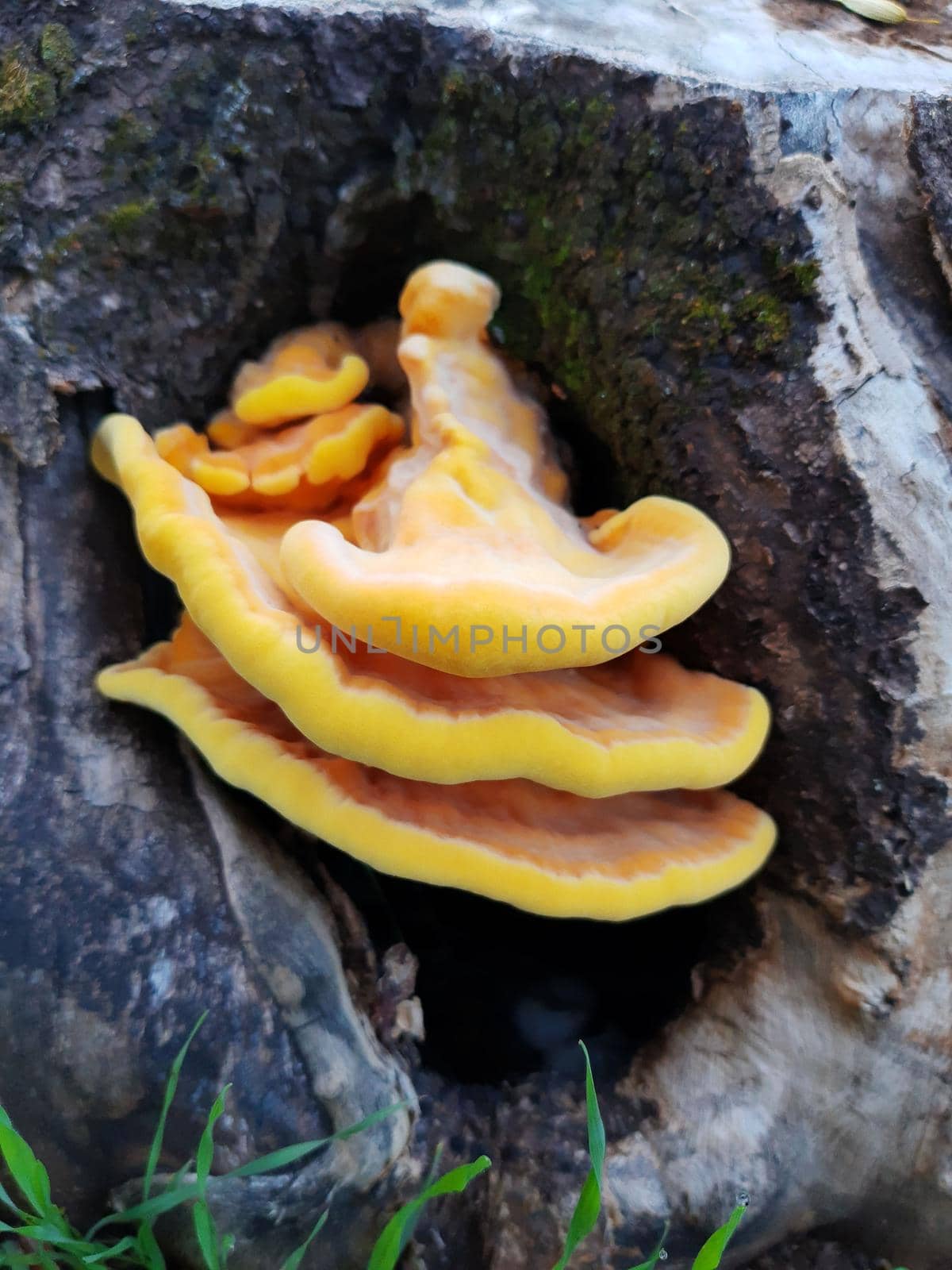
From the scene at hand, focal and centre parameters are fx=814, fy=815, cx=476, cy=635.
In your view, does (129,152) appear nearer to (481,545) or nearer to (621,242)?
(621,242)

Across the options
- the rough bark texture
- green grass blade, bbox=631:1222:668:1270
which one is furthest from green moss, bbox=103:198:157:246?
green grass blade, bbox=631:1222:668:1270

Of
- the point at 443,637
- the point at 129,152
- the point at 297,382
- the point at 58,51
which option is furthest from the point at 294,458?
the point at 58,51

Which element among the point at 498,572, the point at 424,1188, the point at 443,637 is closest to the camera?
the point at 443,637

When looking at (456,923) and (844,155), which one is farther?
(456,923)

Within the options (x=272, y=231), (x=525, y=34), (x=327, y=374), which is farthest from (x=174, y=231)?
(x=525, y=34)

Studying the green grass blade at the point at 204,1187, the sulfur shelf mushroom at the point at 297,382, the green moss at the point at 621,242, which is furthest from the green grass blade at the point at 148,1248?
the green moss at the point at 621,242

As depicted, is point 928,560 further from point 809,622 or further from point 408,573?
point 408,573

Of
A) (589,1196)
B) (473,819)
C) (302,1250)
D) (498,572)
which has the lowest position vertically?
(302,1250)
